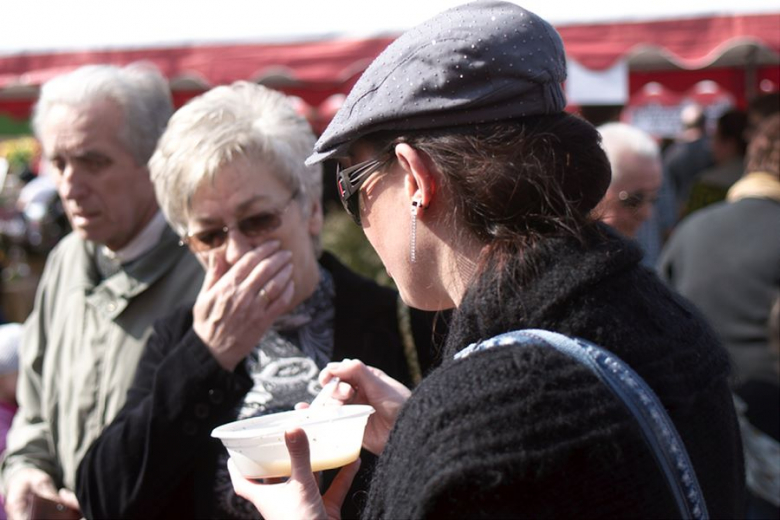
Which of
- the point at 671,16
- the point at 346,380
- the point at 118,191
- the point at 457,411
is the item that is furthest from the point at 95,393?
the point at 671,16

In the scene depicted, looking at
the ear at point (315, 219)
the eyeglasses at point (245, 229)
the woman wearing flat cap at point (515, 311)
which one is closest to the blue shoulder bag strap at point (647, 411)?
the woman wearing flat cap at point (515, 311)

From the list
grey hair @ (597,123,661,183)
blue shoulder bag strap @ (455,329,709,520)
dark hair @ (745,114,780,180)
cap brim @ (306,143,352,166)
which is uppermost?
cap brim @ (306,143,352,166)

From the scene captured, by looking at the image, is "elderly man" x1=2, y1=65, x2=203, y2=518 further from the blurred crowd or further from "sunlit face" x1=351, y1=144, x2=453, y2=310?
"sunlit face" x1=351, y1=144, x2=453, y2=310

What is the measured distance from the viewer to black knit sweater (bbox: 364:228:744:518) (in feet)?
3.42

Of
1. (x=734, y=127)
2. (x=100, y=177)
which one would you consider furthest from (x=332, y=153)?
(x=734, y=127)

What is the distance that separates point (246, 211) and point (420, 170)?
3.48ft

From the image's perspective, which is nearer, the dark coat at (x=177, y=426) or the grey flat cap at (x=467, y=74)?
the grey flat cap at (x=467, y=74)

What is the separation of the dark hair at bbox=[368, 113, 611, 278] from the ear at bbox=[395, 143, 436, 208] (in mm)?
16

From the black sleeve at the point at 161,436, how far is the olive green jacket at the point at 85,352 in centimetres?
44

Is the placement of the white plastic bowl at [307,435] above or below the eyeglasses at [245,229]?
below

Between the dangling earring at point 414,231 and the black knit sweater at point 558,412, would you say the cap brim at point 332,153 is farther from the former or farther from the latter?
the black knit sweater at point 558,412

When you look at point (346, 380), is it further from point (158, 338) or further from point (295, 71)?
point (295, 71)

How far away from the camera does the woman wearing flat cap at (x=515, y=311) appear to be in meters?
1.05

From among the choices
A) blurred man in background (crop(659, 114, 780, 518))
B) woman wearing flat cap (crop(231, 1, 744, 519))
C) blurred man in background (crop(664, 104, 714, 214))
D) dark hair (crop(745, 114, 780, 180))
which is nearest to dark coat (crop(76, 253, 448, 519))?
woman wearing flat cap (crop(231, 1, 744, 519))
